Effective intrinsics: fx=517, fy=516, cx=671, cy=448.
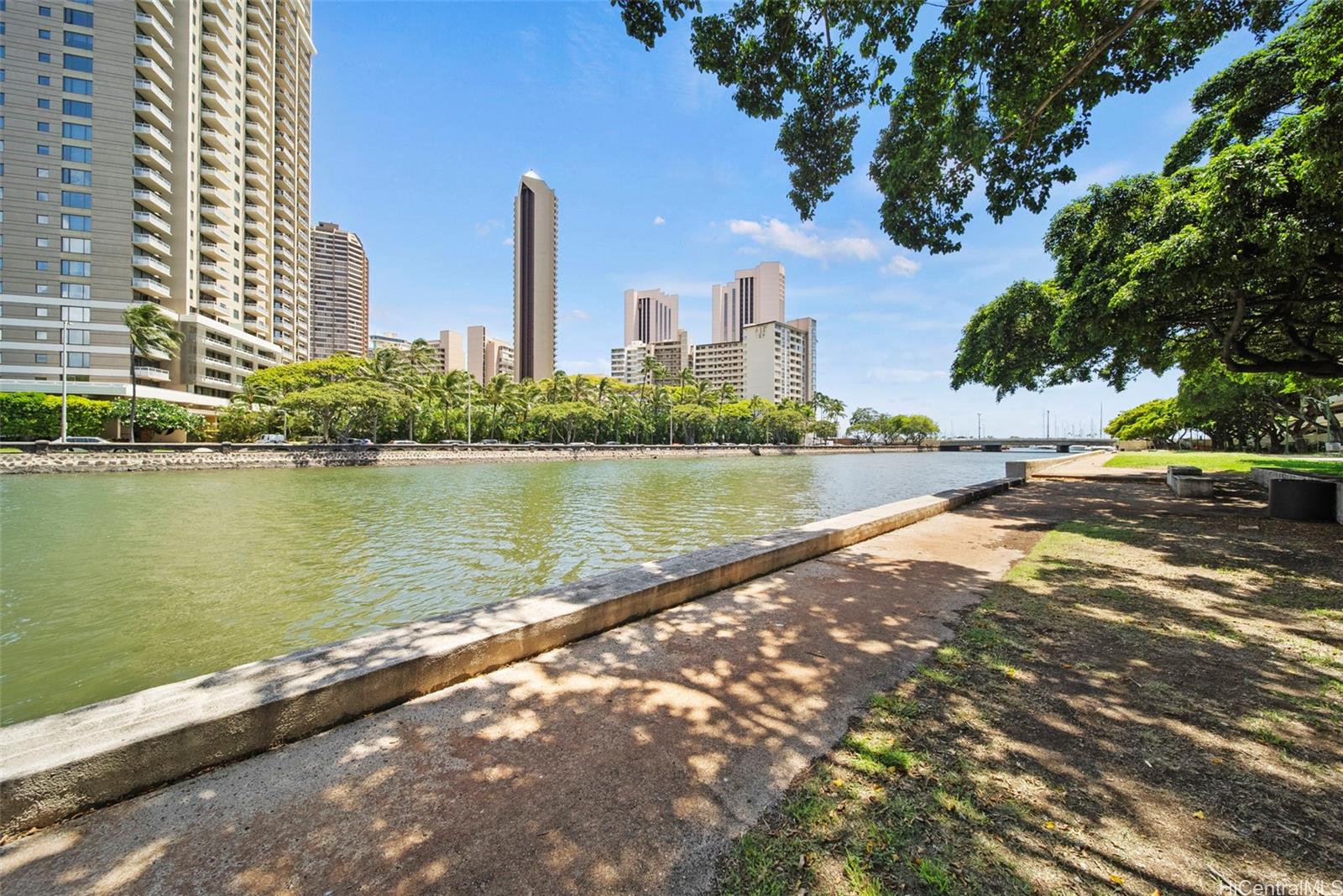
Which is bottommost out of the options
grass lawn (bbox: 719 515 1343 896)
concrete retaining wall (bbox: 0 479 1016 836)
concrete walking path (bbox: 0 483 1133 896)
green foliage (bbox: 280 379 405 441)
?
concrete walking path (bbox: 0 483 1133 896)

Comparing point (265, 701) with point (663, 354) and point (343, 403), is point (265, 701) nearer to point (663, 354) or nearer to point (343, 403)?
point (343, 403)

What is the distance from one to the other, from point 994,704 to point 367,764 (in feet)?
10.6

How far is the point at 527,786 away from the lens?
2.23m

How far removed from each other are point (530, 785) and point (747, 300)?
173 meters

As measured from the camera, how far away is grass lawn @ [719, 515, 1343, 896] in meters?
1.80

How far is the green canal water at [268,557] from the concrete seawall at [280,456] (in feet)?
23.3

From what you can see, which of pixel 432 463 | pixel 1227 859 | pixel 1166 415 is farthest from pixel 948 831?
pixel 1166 415

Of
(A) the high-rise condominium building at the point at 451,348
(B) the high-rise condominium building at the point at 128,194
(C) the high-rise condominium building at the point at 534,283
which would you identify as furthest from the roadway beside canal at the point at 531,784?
(A) the high-rise condominium building at the point at 451,348

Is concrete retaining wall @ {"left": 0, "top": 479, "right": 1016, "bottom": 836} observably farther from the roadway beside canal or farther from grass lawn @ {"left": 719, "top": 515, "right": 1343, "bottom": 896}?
grass lawn @ {"left": 719, "top": 515, "right": 1343, "bottom": 896}

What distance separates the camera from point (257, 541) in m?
10.8

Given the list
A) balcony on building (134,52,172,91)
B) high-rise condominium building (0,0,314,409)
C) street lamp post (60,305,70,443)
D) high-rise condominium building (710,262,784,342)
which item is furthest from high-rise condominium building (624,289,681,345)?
street lamp post (60,305,70,443)

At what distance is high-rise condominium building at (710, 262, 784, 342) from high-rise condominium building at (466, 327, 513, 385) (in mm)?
70194

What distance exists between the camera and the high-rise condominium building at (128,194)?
42.8 m

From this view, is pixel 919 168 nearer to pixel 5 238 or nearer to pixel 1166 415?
pixel 1166 415
